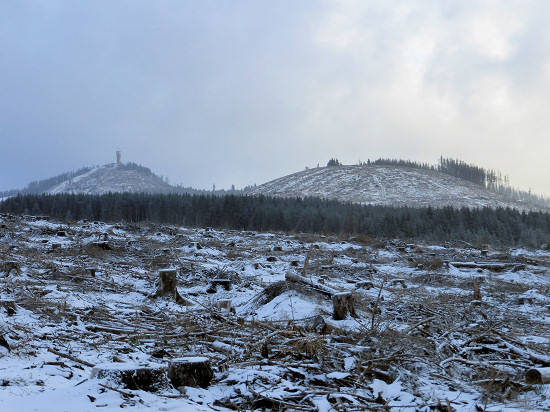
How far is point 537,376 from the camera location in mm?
4184

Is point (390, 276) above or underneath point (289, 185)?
underneath

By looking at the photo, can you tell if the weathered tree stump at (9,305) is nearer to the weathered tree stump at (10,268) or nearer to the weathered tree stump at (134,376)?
the weathered tree stump at (134,376)

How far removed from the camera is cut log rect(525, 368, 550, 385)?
4109 mm

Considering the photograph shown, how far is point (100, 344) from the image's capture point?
530 cm

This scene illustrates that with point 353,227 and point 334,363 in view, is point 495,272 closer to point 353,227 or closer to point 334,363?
point 334,363

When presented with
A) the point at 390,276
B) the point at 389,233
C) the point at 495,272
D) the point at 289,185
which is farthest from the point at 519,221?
the point at 289,185

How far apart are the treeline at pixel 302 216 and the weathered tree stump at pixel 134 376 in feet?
184

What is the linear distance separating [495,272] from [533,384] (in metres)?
15.1

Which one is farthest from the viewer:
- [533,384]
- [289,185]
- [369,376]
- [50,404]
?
[289,185]

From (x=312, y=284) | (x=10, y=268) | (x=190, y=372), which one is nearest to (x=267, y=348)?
(x=190, y=372)

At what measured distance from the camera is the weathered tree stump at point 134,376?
3621 millimetres

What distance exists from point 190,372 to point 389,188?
470 ft

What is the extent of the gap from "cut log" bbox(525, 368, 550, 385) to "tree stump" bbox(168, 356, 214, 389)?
11.0ft

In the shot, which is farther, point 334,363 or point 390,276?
point 390,276
